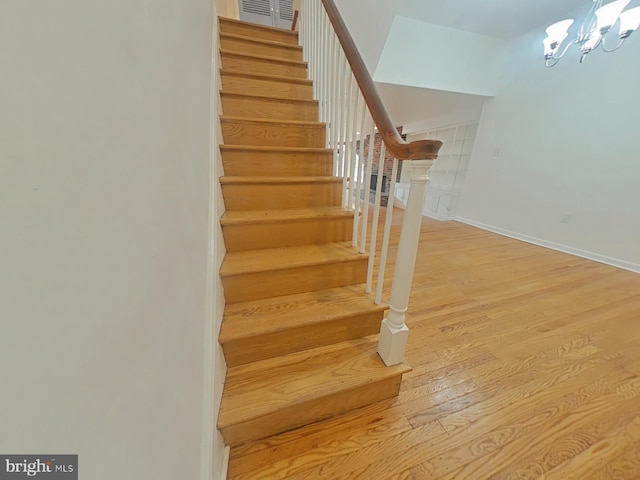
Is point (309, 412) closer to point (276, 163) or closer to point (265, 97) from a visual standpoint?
point (276, 163)

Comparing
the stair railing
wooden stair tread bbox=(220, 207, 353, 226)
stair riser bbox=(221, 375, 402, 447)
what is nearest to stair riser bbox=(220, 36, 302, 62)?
the stair railing

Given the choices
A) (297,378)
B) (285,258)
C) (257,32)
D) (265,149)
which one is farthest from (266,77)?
(297,378)

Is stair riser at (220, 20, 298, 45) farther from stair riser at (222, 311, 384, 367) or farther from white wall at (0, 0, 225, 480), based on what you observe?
stair riser at (222, 311, 384, 367)

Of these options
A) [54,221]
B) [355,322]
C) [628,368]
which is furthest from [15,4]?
[628,368]

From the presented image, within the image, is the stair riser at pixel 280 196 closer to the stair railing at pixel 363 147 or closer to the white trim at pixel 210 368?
the stair railing at pixel 363 147

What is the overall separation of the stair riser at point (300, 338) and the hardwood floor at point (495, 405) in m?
0.29

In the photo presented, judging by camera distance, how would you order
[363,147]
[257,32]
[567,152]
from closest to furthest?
[363,147], [257,32], [567,152]

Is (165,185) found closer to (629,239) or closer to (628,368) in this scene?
(628,368)

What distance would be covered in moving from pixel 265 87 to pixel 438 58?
2406mm

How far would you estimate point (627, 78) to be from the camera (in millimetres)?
2355

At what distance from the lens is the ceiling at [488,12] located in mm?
2414

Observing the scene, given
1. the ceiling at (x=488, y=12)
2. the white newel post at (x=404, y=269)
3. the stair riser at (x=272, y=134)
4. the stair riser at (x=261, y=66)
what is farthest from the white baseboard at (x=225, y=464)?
the ceiling at (x=488, y=12)

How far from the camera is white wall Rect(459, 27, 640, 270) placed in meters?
2.42

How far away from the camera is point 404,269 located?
3.01 feet
